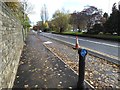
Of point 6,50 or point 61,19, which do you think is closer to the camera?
point 6,50

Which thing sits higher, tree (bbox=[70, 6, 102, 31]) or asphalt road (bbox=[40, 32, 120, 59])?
tree (bbox=[70, 6, 102, 31])

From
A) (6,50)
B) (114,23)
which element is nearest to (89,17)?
(114,23)

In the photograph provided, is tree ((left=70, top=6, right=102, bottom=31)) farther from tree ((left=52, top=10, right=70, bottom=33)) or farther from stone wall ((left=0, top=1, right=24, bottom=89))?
stone wall ((left=0, top=1, right=24, bottom=89))

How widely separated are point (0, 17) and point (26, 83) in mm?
2849

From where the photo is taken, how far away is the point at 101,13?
5588 cm

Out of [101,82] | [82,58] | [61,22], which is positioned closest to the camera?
[82,58]

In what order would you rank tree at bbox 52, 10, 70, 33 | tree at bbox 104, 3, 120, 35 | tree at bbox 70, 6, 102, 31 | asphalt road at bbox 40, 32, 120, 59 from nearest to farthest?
1. asphalt road at bbox 40, 32, 120, 59
2. tree at bbox 104, 3, 120, 35
3. tree at bbox 70, 6, 102, 31
4. tree at bbox 52, 10, 70, 33

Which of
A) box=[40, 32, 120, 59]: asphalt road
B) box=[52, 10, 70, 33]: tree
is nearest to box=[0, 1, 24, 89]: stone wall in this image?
box=[40, 32, 120, 59]: asphalt road

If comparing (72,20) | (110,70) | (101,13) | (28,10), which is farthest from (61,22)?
(110,70)

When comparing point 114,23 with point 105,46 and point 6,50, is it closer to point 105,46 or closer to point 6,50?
point 105,46

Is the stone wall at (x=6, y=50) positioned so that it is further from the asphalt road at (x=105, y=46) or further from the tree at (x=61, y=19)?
the tree at (x=61, y=19)

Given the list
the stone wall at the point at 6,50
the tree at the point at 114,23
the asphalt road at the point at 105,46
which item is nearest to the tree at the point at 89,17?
the tree at the point at 114,23

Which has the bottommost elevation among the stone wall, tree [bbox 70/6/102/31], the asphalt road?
the asphalt road

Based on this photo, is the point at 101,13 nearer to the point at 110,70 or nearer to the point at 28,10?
the point at 28,10
